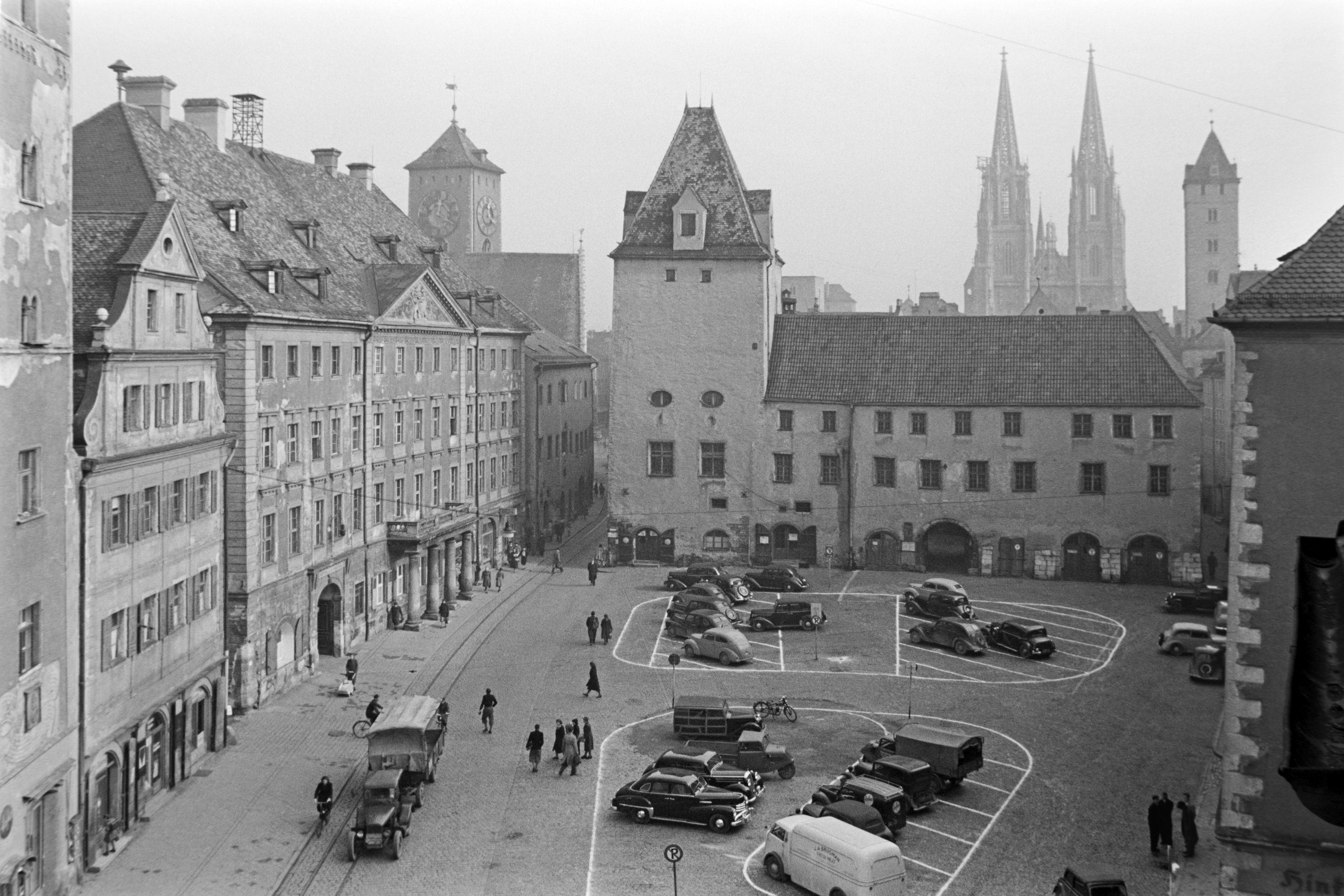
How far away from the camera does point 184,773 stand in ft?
117

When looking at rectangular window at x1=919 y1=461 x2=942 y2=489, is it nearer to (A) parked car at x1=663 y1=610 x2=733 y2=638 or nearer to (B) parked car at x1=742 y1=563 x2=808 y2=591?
(B) parked car at x1=742 y1=563 x2=808 y2=591

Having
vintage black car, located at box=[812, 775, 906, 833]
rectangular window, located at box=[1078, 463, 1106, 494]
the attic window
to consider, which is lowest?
vintage black car, located at box=[812, 775, 906, 833]

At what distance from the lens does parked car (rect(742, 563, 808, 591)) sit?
6194 centimetres

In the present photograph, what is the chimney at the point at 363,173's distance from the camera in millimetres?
66938

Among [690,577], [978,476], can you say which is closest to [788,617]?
[690,577]

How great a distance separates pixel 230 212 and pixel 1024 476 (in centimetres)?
3930

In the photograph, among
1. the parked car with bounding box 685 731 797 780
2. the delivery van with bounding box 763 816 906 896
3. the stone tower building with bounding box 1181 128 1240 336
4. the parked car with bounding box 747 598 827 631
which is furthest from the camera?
the stone tower building with bounding box 1181 128 1240 336

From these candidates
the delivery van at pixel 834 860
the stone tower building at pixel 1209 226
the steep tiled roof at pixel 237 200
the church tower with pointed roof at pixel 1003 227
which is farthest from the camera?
the church tower with pointed roof at pixel 1003 227

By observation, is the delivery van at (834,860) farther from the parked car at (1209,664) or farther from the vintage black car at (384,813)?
the parked car at (1209,664)

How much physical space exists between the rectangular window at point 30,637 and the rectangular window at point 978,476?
4824 centimetres

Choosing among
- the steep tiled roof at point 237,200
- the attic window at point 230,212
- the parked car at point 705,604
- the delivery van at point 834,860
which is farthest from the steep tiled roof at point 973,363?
the delivery van at point 834,860

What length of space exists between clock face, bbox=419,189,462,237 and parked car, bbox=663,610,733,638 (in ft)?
236

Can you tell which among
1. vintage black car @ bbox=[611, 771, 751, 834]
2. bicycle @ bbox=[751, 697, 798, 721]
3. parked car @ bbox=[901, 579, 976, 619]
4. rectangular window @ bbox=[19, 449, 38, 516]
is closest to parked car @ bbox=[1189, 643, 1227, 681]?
parked car @ bbox=[901, 579, 976, 619]

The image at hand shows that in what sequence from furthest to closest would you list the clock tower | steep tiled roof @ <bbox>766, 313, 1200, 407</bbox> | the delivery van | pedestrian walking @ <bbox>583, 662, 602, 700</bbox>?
the clock tower
steep tiled roof @ <bbox>766, 313, 1200, 407</bbox>
pedestrian walking @ <bbox>583, 662, 602, 700</bbox>
the delivery van
